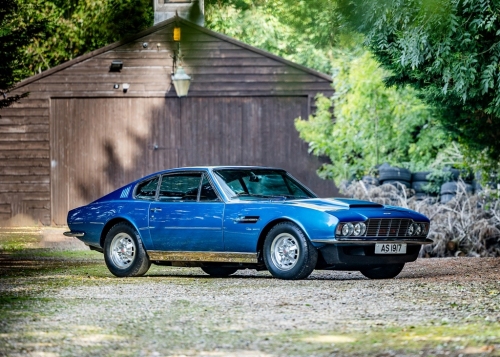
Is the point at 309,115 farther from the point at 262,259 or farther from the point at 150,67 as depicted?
the point at 262,259

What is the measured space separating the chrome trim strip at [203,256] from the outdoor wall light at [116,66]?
14298mm

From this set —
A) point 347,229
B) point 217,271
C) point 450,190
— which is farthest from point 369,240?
point 450,190

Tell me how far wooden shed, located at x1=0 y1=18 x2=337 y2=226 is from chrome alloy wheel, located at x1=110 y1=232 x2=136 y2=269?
13.8m

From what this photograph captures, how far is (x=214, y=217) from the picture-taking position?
12.6 meters

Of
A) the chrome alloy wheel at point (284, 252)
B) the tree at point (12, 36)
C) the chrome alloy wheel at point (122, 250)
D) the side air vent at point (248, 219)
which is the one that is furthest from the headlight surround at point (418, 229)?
the tree at point (12, 36)

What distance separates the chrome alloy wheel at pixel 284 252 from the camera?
12.0 m

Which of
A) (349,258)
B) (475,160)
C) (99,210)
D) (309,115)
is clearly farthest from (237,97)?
(349,258)

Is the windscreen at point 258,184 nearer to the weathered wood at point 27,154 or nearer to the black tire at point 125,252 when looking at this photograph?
the black tire at point 125,252

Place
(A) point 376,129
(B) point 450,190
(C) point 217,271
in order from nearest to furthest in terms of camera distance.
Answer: (C) point 217,271, (B) point 450,190, (A) point 376,129

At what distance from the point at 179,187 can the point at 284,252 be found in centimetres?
192

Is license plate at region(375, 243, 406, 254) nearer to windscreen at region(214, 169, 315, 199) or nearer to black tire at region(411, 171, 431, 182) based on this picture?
windscreen at region(214, 169, 315, 199)

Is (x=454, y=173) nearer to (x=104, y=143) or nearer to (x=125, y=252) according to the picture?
(x=104, y=143)

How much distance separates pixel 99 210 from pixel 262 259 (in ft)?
8.30

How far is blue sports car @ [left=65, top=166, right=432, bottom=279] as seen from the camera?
1185cm
